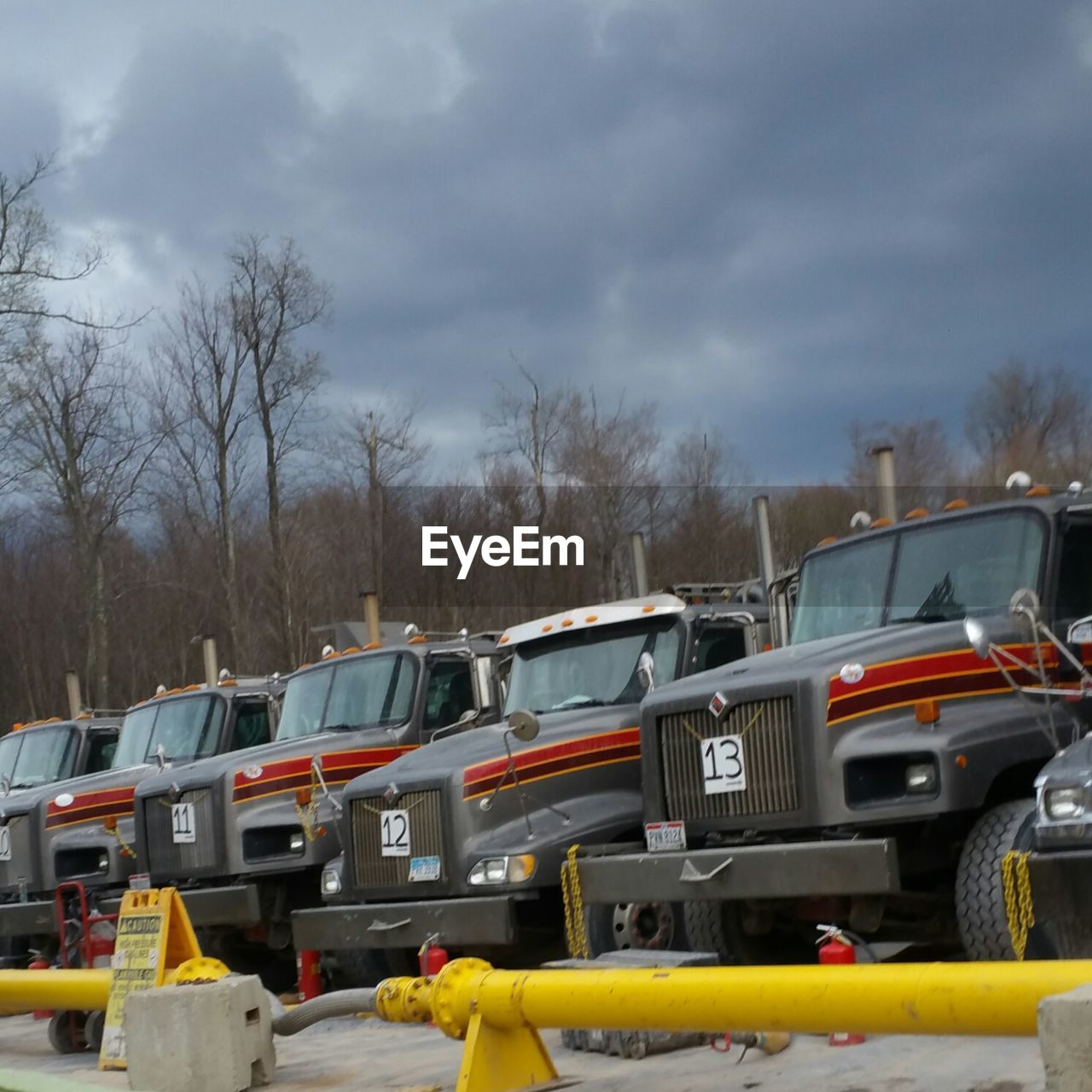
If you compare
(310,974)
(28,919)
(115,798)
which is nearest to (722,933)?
(310,974)

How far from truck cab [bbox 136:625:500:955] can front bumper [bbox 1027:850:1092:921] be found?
6128 millimetres

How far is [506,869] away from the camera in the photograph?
32.3ft

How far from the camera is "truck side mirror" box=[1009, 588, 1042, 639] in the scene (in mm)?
8289

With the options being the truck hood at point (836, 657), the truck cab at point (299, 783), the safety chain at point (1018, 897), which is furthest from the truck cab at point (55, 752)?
the safety chain at point (1018, 897)

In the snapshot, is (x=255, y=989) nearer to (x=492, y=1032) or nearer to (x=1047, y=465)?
(x=492, y=1032)

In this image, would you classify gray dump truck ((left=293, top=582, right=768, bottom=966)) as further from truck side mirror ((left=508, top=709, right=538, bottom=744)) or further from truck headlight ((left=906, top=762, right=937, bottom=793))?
truck headlight ((left=906, top=762, right=937, bottom=793))

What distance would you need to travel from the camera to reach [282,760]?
12891mm

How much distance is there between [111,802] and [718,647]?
6.97m

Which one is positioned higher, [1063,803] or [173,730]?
[173,730]

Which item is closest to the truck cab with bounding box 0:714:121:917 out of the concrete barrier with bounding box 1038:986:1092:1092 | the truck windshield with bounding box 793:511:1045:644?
the truck windshield with bounding box 793:511:1045:644

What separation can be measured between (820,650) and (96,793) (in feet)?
29.2

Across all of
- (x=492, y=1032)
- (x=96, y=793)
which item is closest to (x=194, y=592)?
(x=96, y=793)

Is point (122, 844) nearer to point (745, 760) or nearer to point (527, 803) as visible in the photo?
point (527, 803)

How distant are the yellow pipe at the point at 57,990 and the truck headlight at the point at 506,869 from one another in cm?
223
